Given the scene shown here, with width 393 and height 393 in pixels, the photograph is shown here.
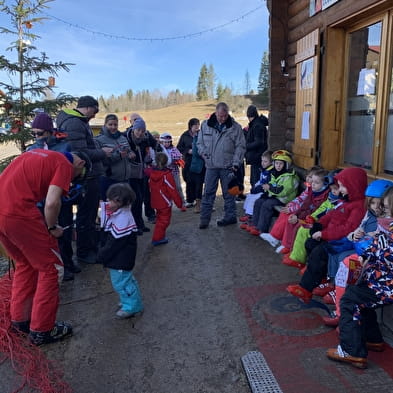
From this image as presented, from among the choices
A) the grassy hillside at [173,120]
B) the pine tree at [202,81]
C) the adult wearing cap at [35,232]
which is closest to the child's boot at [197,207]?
the adult wearing cap at [35,232]

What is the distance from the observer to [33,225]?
2.85 m

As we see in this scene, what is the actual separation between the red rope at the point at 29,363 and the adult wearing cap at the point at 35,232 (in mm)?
93

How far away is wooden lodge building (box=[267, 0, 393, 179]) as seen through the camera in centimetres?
389

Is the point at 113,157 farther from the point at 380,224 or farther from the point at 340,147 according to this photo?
the point at 380,224

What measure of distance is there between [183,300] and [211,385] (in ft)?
4.04

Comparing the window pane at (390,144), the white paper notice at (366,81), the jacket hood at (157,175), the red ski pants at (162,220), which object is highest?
the white paper notice at (366,81)

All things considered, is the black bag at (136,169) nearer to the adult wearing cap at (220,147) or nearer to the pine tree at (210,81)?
the adult wearing cap at (220,147)

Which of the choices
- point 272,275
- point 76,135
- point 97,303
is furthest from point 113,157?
point 272,275

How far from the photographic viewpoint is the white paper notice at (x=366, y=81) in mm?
4083

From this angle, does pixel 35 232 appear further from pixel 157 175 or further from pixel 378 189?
pixel 378 189

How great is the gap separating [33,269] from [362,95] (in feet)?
13.0

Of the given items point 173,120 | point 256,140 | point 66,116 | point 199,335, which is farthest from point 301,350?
point 173,120

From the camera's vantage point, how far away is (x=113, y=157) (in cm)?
490

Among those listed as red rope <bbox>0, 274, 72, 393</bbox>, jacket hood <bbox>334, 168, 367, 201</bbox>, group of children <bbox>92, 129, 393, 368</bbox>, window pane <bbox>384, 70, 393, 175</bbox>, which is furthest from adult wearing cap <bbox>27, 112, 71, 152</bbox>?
window pane <bbox>384, 70, 393, 175</bbox>
